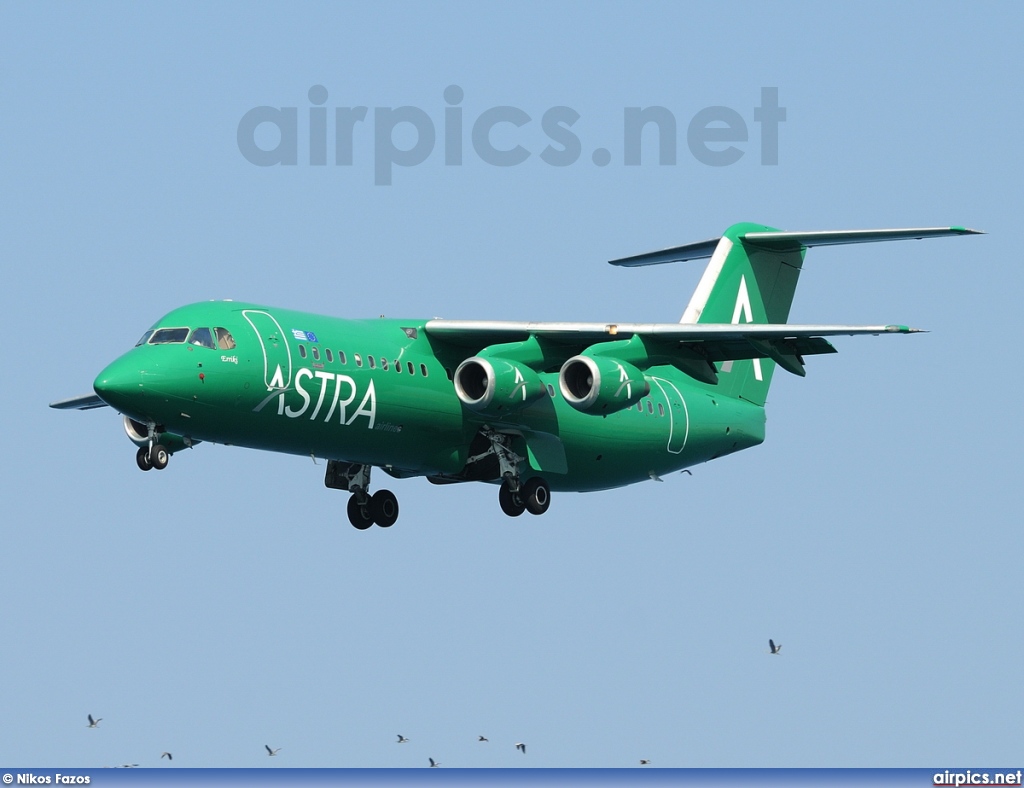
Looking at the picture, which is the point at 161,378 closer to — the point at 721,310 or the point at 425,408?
the point at 425,408

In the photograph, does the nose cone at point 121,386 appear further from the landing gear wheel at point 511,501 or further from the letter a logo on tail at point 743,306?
the letter a logo on tail at point 743,306

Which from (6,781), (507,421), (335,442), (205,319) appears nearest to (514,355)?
(507,421)

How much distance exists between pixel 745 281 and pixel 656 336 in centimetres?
355

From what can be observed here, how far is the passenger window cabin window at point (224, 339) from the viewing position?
61.9 feet

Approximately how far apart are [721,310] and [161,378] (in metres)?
8.57

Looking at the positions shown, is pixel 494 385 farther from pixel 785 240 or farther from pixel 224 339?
pixel 785 240

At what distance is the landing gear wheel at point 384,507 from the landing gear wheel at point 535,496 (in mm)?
1744

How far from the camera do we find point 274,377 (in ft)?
62.7

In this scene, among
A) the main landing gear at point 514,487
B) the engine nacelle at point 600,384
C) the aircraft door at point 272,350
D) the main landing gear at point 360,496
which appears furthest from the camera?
the main landing gear at point 360,496

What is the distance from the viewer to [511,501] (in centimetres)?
2175

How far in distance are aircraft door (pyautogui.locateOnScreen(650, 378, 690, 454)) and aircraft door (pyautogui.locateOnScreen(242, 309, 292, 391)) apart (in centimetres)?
597

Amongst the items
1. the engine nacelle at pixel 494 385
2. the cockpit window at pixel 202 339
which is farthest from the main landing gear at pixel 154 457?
the engine nacelle at pixel 494 385

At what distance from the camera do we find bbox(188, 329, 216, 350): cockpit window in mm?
18766

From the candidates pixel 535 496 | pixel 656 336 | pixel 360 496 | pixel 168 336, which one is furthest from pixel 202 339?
pixel 656 336
